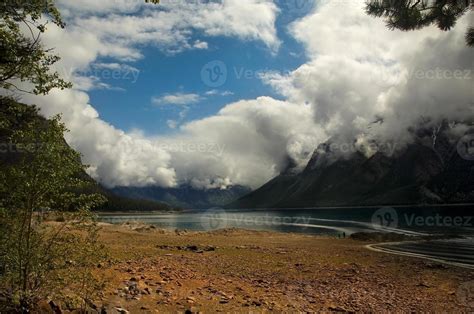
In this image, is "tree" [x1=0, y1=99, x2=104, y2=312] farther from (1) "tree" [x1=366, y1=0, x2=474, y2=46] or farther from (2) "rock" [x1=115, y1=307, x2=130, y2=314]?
(1) "tree" [x1=366, y1=0, x2=474, y2=46]

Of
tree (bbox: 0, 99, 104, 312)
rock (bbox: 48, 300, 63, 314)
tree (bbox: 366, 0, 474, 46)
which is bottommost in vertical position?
rock (bbox: 48, 300, 63, 314)

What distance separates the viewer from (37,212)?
31.8ft

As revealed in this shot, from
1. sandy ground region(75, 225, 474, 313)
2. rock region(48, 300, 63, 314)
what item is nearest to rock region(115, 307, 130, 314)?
sandy ground region(75, 225, 474, 313)

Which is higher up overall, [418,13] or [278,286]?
[418,13]

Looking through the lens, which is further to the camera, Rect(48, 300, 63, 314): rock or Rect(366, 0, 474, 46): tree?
Rect(366, 0, 474, 46): tree

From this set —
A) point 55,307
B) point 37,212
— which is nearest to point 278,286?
point 55,307

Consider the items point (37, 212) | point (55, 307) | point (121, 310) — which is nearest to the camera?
point (37, 212)

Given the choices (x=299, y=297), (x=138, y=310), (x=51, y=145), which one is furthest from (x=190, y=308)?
(x=51, y=145)

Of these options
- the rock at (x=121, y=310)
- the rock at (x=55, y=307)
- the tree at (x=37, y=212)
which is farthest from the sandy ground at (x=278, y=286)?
the tree at (x=37, y=212)

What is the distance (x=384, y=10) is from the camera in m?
16.5

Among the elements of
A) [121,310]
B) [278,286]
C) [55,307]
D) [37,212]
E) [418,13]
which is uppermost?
[418,13]

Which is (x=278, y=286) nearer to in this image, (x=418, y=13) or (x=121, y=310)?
(x=121, y=310)

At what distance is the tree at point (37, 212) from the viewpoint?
364 inches

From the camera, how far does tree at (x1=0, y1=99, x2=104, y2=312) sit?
9234mm
